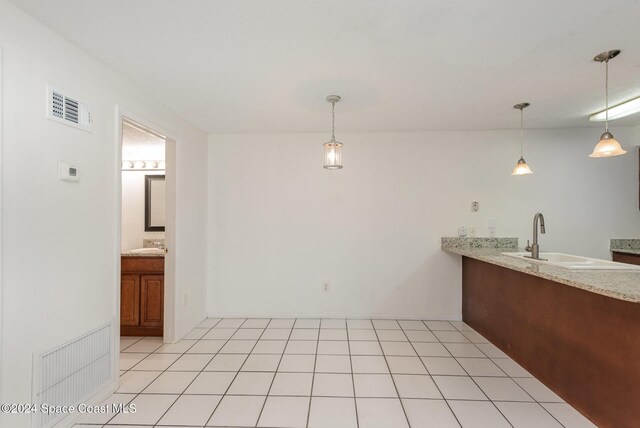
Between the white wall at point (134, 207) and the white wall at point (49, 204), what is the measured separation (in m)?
1.84

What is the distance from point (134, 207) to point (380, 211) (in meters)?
3.19

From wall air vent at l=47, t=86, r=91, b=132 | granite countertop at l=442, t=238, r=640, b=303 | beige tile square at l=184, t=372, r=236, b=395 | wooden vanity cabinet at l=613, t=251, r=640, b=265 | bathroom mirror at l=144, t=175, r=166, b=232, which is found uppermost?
wall air vent at l=47, t=86, r=91, b=132

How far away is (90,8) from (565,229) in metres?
4.66

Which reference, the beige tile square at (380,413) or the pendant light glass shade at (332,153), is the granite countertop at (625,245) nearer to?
the beige tile square at (380,413)

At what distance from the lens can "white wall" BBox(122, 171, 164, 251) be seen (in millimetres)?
3932

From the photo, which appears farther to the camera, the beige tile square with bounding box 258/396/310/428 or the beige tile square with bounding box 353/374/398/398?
the beige tile square with bounding box 353/374/398/398

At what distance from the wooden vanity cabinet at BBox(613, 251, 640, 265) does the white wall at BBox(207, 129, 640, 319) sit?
0.16 metres

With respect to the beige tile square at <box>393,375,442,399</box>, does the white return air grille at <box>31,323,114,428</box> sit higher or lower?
higher

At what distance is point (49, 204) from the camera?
65.3 inches

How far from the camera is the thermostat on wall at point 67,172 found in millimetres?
1720

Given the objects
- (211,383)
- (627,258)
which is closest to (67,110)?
(211,383)

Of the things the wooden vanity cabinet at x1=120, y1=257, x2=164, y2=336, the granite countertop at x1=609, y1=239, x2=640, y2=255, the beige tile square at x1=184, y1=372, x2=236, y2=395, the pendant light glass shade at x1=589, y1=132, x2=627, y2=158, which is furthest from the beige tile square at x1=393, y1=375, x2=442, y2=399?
the granite countertop at x1=609, y1=239, x2=640, y2=255

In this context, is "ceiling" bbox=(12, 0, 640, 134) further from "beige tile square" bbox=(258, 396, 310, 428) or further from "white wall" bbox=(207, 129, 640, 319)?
"beige tile square" bbox=(258, 396, 310, 428)

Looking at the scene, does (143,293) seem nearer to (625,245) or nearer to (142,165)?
(142,165)
